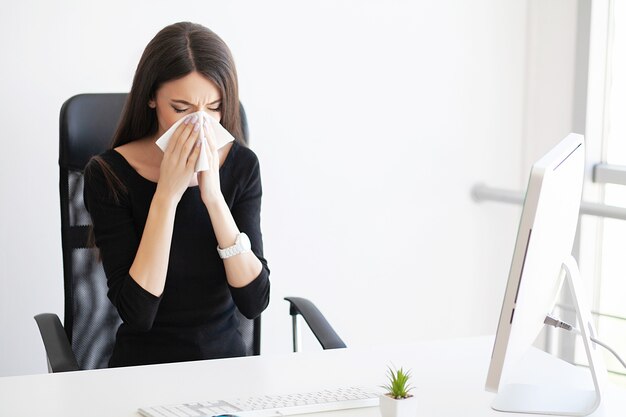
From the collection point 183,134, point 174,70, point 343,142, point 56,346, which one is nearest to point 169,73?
point 174,70

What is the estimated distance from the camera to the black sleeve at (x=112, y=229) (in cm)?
176

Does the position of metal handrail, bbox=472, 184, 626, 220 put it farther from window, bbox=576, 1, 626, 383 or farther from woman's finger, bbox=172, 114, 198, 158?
woman's finger, bbox=172, 114, 198, 158

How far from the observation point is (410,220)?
289 cm

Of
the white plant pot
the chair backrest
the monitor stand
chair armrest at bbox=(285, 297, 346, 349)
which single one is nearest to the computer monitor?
the monitor stand

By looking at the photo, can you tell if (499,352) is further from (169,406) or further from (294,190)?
(294,190)

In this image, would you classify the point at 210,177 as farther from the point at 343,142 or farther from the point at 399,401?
the point at 343,142

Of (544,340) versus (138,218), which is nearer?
→ (138,218)

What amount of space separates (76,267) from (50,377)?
0.46 meters

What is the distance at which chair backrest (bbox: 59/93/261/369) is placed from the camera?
189 cm

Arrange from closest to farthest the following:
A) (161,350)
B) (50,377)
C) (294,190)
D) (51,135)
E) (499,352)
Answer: (499,352), (50,377), (161,350), (51,135), (294,190)

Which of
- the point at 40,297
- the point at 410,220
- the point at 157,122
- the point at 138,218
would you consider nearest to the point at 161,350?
the point at 138,218

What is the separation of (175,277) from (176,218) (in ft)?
0.39

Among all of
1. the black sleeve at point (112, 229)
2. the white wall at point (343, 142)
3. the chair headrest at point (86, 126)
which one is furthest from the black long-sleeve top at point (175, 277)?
the white wall at point (343, 142)

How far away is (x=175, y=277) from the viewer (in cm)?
182
